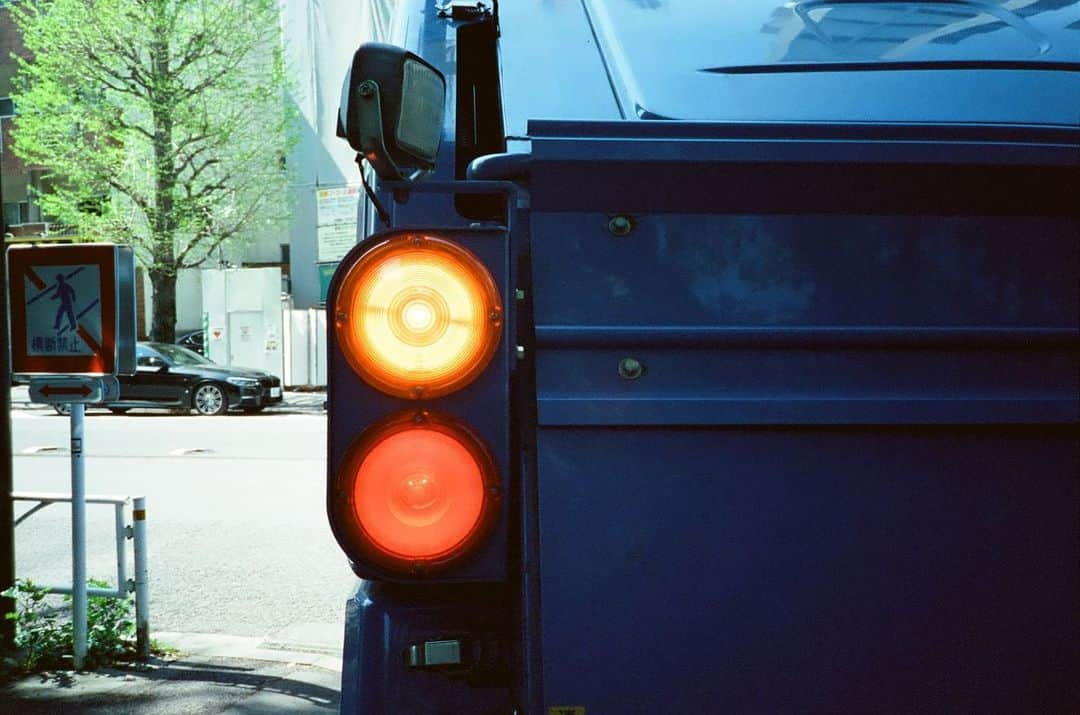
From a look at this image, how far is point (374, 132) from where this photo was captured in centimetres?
139

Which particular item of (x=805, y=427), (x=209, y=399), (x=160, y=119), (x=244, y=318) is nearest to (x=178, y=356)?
(x=209, y=399)

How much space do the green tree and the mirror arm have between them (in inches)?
856

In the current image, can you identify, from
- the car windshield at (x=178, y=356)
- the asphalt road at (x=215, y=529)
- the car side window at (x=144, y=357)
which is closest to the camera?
the asphalt road at (x=215, y=529)

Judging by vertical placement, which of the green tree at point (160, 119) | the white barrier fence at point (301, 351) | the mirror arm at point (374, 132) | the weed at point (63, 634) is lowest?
the weed at point (63, 634)

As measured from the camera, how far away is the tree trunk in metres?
22.7

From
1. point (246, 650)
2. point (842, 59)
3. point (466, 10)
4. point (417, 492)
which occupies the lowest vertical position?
point (246, 650)

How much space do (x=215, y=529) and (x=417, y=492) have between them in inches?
292

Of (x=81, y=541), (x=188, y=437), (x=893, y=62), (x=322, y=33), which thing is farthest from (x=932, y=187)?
(x=322, y=33)

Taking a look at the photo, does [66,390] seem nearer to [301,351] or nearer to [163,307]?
[163,307]

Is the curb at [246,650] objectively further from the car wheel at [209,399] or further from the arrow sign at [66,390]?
the car wheel at [209,399]

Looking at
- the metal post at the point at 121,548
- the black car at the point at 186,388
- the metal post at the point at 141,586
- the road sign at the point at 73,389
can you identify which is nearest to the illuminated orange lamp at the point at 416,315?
the road sign at the point at 73,389

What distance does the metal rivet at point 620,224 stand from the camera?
1.33 metres

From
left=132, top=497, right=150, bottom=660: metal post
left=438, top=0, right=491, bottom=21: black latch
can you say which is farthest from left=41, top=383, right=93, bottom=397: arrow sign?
left=438, top=0, right=491, bottom=21: black latch

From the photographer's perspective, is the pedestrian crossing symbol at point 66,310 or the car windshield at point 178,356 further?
the car windshield at point 178,356
